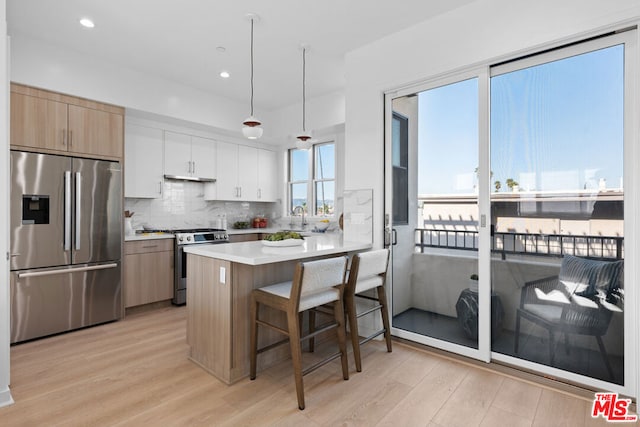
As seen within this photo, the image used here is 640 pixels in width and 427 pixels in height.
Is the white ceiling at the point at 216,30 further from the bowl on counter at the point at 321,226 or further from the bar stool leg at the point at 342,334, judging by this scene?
the bar stool leg at the point at 342,334

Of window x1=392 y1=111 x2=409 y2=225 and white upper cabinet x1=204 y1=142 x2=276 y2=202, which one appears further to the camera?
white upper cabinet x1=204 y1=142 x2=276 y2=202

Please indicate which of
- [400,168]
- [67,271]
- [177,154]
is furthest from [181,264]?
[400,168]

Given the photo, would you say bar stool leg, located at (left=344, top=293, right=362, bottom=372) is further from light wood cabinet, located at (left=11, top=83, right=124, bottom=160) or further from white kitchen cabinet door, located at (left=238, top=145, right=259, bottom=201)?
white kitchen cabinet door, located at (left=238, top=145, right=259, bottom=201)

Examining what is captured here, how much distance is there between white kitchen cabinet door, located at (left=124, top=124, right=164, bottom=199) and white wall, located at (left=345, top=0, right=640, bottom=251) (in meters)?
2.60

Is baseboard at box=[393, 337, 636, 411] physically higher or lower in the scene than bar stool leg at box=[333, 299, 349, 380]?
lower

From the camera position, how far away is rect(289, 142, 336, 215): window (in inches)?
208

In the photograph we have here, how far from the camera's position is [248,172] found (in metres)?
5.42

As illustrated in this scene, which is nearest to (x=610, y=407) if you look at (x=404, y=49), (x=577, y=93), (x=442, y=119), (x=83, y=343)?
(x=577, y=93)

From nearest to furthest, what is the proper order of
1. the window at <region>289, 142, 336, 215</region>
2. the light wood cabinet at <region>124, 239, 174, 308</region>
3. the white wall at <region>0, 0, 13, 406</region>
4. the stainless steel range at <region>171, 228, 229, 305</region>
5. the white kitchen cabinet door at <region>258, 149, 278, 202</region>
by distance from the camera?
the white wall at <region>0, 0, 13, 406</region> < the light wood cabinet at <region>124, 239, 174, 308</region> < the stainless steel range at <region>171, 228, 229, 305</region> < the window at <region>289, 142, 336, 215</region> < the white kitchen cabinet door at <region>258, 149, 278, 202</region>

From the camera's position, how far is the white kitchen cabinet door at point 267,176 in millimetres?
5605

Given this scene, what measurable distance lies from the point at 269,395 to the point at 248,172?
383 cm

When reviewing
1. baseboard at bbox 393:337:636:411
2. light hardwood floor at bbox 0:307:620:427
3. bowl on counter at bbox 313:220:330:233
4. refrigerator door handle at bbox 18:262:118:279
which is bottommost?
light hardwood floor at bbox 0:307:620:427
